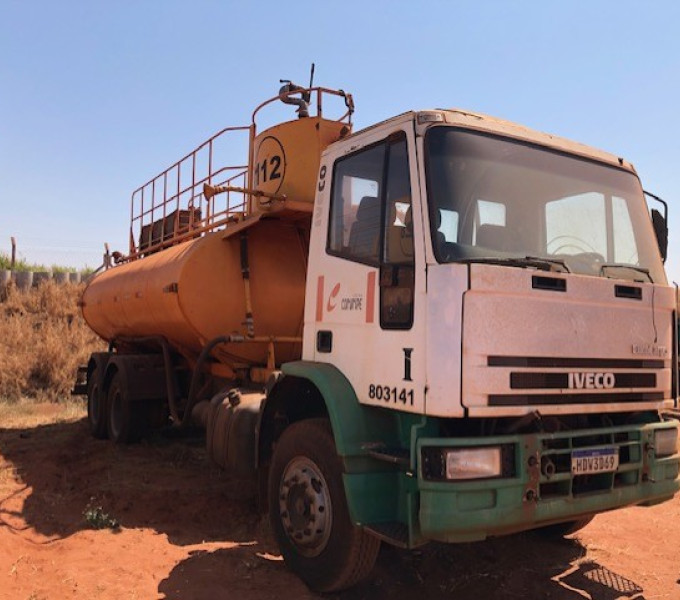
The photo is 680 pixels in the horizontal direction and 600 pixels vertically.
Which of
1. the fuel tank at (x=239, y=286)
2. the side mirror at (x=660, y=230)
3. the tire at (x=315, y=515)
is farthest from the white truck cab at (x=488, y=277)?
the fuel tank at (x=239, y=286)

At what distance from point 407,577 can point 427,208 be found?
2.55 m

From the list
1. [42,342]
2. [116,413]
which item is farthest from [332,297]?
[42,342]

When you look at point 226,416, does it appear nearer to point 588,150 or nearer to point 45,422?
point 588,150

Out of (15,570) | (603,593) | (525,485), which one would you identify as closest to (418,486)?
(525,485)

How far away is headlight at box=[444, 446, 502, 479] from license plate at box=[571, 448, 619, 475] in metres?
0.54

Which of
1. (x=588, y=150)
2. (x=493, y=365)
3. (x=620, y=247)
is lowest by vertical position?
(x=493, y=365)

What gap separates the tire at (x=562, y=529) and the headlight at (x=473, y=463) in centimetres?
219

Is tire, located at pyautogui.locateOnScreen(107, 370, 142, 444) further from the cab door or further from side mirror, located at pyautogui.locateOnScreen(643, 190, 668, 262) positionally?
side mirror, located at pyautogui.locateOnScreen(643, 190, 668, 262)

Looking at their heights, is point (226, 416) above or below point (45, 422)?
above

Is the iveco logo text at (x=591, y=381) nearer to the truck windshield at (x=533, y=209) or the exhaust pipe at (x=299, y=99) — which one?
the truck windshield at (x=533, y=209)

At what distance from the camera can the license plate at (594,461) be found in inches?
143

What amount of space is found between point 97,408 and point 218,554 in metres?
5.16

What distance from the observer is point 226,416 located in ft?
18.8

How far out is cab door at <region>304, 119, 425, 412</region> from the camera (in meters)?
3.68
